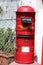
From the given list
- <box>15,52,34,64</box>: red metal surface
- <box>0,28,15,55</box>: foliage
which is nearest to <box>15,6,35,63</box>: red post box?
<box>15,52,34,64</box>: red metal surface

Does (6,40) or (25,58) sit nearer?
(25,58)

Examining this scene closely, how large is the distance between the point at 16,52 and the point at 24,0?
1435mm

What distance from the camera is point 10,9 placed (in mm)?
7094

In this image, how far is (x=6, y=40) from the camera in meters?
6.87

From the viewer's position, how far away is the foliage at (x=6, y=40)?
656cm

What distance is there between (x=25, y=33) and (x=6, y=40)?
39.1 inches

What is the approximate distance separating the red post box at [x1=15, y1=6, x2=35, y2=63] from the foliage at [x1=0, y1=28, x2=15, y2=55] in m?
0.46

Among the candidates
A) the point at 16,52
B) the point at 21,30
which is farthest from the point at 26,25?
the point at 16,52

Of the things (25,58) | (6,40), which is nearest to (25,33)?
(25,58)

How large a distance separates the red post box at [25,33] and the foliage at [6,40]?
461 millimetres

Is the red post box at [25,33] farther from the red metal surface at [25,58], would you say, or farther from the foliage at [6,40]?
the foliage at [6,40]

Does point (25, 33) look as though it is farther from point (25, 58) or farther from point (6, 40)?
point (6, 40)

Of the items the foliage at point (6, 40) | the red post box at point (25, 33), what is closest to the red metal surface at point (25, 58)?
the red post box at point (25, 33)

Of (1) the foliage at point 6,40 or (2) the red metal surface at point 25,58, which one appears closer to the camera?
(2) the red metal surface at point 25,58
